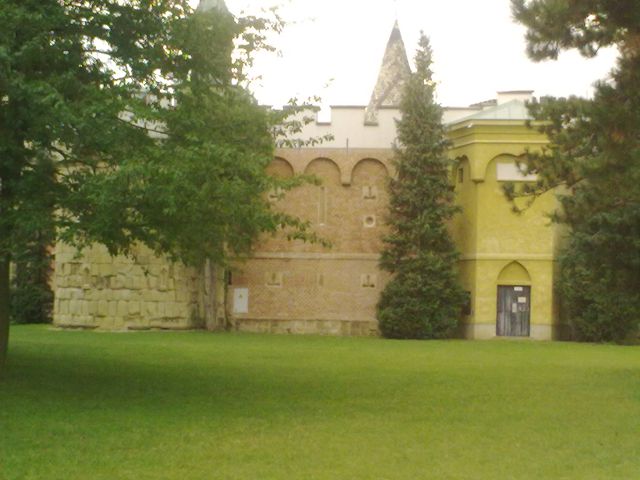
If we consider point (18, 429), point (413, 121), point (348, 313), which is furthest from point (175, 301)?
point (18, 429)

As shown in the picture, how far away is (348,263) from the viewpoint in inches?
1804

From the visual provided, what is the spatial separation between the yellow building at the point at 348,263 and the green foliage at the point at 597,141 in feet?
56.1

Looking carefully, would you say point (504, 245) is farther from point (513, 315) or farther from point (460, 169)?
point (460, 169)

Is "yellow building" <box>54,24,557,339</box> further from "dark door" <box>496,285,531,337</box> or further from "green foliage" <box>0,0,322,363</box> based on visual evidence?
"green foliage" <box>0,0,322,363</box>

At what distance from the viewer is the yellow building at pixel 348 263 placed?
42.5 metres

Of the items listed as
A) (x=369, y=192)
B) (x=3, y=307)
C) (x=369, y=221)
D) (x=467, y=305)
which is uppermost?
(x=369, y=192)

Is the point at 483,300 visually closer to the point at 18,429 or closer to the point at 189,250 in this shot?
the point at 189,250

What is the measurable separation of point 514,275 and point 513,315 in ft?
4.70

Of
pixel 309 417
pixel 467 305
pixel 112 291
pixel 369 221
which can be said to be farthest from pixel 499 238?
pixel 309 417

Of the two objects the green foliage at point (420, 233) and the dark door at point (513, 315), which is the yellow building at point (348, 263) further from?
the green foliage at point (420, 233)

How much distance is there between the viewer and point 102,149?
Result: 53.9 feet

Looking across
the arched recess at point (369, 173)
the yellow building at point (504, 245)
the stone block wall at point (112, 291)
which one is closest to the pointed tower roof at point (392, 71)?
the arched recess at point (369, 173)

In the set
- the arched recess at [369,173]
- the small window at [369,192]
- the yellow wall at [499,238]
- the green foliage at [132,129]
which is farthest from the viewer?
the small window at [369,192]

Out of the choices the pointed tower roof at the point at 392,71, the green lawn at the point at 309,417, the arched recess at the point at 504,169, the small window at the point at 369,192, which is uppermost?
the pointed tower roof at the point at 392,71
